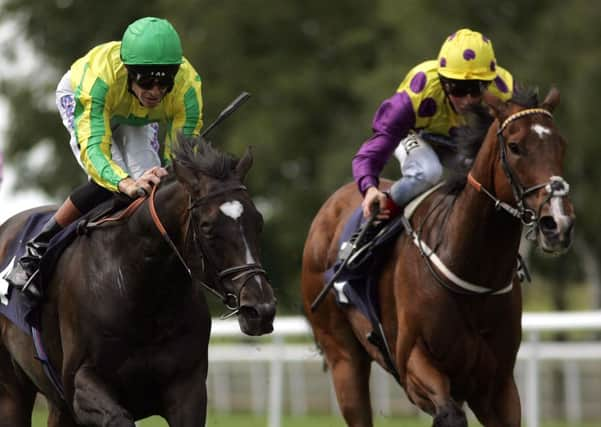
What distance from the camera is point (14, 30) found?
26.0m

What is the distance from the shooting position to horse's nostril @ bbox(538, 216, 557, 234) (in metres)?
6.24

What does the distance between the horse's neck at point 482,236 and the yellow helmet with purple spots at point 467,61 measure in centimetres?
56

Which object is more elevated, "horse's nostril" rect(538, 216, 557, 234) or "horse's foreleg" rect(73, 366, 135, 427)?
"horse's nostril" rect(538, 216, 557, 234)

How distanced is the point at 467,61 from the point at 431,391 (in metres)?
1.56

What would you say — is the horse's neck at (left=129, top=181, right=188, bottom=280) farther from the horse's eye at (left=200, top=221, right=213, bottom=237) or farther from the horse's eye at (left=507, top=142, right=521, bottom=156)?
the horse's eye at (left=507, top=142, right=521, bottom=156)

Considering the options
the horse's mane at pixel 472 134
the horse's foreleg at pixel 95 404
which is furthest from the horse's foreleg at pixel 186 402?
the horse's mane at pixel 472 134

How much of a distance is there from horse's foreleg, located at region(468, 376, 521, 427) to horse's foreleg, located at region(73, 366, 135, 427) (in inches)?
69.4

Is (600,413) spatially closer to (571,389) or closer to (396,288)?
(571,389)

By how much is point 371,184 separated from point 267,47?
1624 centimetres

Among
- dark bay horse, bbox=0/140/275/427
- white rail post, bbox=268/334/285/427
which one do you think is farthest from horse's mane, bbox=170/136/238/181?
white rail post, bbox=268/334/285/427

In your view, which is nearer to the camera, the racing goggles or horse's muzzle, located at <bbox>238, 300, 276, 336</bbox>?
horse's muzzle, located at <bbox>238, 300, 276, 336</bbox>

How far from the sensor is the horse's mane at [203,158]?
19.2 ft

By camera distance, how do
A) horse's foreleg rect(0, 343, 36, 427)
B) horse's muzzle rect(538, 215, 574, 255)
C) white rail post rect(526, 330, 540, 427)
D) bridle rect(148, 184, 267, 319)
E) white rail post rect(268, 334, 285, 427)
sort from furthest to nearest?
1. white rail post rect(268, 334, 285, 427)
2. white rail post rect(526, 330, 540, 427)
3. horse's foreleg rect(0, 343, 36, 427)
4. horse's muzzle rect(538, 215, 574, 255)
5. bridle rect(148, 184, 267, 319)

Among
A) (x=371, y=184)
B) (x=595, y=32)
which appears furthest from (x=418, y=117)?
(x=595, y=32)
